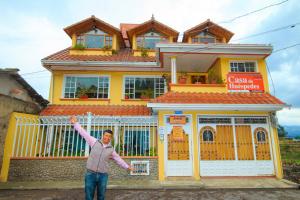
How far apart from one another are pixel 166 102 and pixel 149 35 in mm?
6493

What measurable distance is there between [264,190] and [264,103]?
361 cm

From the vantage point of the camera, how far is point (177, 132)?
A: 8766mm

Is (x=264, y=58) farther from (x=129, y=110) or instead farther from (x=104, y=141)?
(x=104, y=141)

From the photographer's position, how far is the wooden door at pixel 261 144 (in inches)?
346

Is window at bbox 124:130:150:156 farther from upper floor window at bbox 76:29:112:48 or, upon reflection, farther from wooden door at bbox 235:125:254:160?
upper floor window at bbox 76:29:112:48

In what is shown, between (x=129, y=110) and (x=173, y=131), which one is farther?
(x=129, y=110)

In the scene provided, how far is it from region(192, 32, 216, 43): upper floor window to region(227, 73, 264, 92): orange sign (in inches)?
156

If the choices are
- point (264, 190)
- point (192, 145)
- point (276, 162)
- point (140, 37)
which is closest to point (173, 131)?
point (192, 145)

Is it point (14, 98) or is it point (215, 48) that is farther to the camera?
point (215, 48)

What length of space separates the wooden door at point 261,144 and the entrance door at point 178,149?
9.97 ft

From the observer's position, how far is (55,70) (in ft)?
38.9

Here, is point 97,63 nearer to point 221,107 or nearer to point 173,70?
point 173,70

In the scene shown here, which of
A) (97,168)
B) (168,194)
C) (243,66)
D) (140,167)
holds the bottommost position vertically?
(168,194)

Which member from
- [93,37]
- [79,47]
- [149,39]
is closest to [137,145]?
[149,39]
